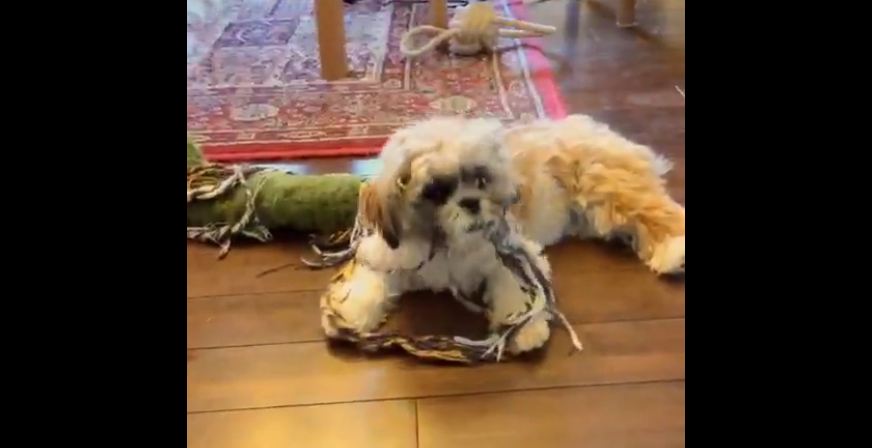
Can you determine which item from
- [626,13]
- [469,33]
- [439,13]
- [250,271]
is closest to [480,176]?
[250,271]

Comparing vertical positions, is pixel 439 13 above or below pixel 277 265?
above

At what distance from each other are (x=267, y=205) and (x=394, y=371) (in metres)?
0.46

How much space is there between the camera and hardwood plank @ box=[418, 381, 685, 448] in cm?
117

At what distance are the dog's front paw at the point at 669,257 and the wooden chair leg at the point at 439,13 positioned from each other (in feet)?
4.27

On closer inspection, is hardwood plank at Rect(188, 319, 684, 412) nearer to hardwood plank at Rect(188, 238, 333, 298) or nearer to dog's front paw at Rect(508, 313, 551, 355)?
dog's front paw at Rect(508, 313, 551, 355)

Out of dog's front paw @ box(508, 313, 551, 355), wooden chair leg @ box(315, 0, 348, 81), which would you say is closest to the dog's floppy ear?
dog's front paw @ box(508, 313, 551, 355)

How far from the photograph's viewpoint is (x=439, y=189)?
1296 millimetres

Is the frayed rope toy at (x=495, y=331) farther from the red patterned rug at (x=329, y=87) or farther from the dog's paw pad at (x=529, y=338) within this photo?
the red patterned rug at (x=329, y=87)

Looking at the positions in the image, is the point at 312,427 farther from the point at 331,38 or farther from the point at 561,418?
the point at 331,38
